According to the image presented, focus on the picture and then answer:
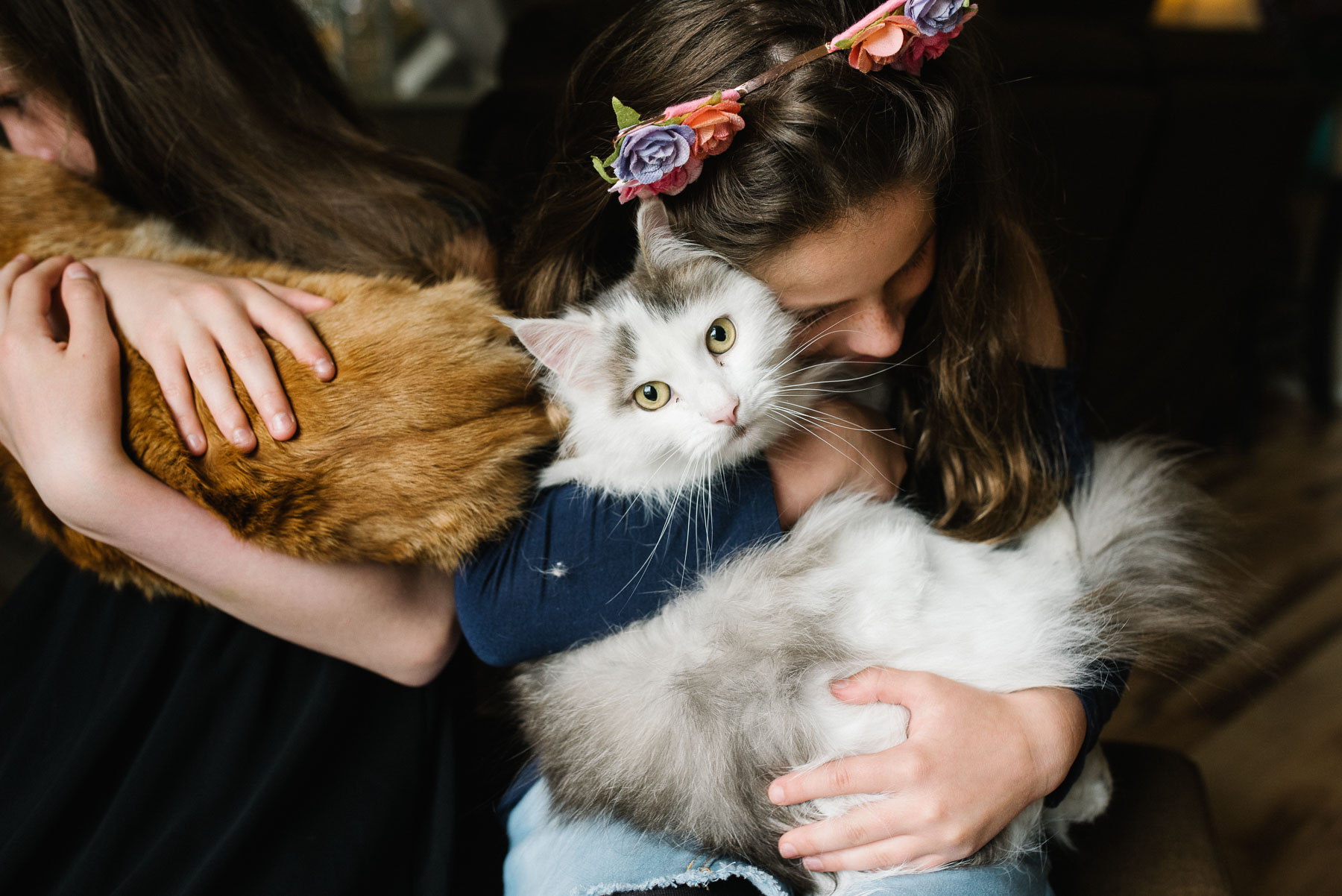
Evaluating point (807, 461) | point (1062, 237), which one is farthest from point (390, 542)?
point (1062, 237)

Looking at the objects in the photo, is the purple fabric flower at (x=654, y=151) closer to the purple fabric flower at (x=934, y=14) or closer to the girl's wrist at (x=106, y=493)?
the purple fabric flower at (x=934, y=14)

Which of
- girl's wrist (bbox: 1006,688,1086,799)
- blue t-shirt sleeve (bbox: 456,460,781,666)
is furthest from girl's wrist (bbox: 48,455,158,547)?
girl's wrist (bbox: 1006,688,1086,799)

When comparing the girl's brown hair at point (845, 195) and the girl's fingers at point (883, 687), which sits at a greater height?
the girl's brown hair at point (845, 195)

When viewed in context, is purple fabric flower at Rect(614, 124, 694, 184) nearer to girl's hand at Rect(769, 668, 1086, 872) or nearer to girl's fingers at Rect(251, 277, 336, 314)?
girl's fingers at Rect(251, 277, 336, 314)

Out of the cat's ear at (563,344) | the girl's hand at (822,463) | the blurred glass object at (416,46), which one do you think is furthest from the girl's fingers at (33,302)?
the blurred glass object at (416,46)

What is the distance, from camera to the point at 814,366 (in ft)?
3.59

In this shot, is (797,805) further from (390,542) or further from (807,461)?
(390,542)

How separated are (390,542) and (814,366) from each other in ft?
1.73

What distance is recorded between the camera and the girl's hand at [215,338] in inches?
36.0

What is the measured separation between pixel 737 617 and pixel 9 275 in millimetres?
932

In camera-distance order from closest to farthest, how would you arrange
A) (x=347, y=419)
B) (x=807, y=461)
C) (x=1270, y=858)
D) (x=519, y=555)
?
(x=347, y=419) < (x=519, y=555) < (x=807, y=461) < (x=1270, y=858)

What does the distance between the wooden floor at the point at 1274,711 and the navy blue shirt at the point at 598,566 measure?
24.9 inches

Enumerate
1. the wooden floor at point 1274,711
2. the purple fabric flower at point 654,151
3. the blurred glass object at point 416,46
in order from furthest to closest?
the blurred glass object at point 416,46, the wooden floor at point 1274,711, the purple fabric flower at point 654,151

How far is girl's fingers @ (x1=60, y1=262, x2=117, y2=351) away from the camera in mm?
953
